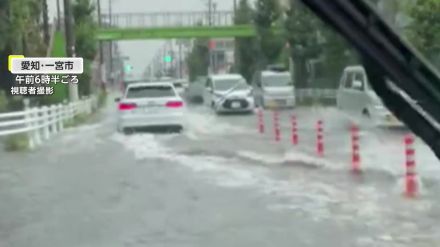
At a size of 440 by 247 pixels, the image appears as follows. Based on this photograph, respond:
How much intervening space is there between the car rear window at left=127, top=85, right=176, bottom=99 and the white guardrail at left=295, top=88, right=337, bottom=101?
47.0 feet

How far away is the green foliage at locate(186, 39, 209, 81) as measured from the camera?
225 ft

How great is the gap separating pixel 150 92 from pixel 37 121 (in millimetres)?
3237

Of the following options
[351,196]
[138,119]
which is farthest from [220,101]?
[351,196]

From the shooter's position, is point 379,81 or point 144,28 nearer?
point 379,81

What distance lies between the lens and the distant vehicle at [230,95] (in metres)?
36.7

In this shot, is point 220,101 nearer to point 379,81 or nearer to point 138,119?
point 138,119

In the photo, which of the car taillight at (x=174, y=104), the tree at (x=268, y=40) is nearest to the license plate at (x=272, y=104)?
the tree at (x=268, y=40)

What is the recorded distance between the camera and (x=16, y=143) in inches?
797

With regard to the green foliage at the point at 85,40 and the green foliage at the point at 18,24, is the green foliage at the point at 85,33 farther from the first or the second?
the green foliage at the point at 18,24

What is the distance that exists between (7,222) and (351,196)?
14.0ft

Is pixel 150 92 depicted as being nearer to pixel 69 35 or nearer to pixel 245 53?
pixel 69 35

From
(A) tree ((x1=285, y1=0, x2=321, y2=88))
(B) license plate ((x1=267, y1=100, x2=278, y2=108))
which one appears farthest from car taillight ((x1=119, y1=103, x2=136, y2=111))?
(B) license plate ((x1=267, y1=100, x2=278, y2=108))

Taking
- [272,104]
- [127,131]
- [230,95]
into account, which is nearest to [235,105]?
[230,95]

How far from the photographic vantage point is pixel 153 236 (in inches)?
327
